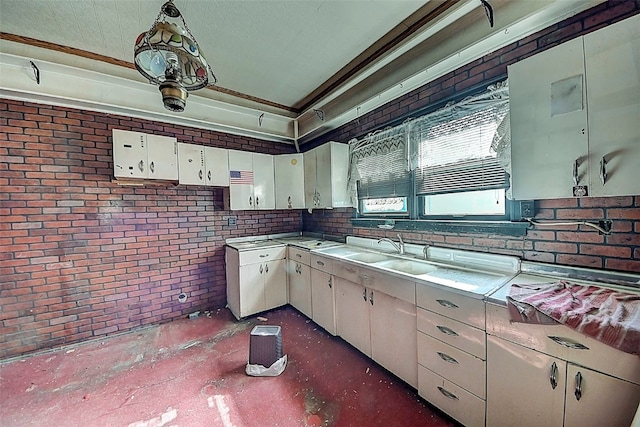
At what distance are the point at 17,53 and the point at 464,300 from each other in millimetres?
4126

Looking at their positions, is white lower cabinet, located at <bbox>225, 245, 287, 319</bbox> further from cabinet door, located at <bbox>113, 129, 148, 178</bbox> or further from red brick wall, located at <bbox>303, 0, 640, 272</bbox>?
red brick wall, located at <bbox>303, 0, 640, 272</bbox>

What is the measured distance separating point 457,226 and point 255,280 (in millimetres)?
2461

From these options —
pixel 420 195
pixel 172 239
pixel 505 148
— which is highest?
pixel 505 148

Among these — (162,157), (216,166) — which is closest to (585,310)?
(216,166)

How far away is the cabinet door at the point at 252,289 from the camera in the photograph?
3189 millimetres

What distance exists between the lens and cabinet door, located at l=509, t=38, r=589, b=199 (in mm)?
1276

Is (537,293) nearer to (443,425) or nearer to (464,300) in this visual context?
(464,300)

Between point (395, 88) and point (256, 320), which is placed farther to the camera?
point (256, 320)

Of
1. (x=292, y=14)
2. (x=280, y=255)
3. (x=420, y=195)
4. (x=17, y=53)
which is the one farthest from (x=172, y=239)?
(x=420, y=195)

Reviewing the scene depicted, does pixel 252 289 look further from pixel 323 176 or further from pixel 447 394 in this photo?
pixel 447 394

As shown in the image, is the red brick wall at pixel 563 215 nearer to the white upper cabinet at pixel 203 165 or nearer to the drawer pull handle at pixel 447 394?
the drawer pull handle at pixel 447 394

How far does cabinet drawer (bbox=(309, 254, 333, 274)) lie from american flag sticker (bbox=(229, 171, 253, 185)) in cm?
144

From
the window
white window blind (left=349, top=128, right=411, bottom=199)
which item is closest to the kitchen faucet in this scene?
the window

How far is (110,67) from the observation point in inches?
100
